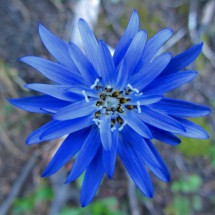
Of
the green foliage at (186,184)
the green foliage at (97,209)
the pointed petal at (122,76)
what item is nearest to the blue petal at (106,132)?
Answer: the pointed petal at (122,76)

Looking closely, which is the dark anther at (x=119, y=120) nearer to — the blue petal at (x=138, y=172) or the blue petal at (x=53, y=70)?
the blue petal at (x=138, y=172)

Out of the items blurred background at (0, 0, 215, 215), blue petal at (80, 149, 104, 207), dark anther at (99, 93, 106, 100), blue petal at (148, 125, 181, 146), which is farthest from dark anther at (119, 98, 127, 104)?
blurred background at (0, 0, 215, 215)

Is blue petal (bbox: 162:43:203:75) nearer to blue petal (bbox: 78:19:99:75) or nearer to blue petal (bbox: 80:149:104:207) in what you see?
blue petal (bbox: 78:19:99:75)

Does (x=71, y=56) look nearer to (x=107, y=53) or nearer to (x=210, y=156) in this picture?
(x=107, y=53)

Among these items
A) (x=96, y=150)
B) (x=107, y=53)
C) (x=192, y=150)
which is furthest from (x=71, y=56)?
(x=192, y=150)

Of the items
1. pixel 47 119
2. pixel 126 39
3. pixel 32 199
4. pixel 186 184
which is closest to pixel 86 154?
pixel 126 39

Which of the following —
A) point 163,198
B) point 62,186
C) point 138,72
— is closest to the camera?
point 138,72
